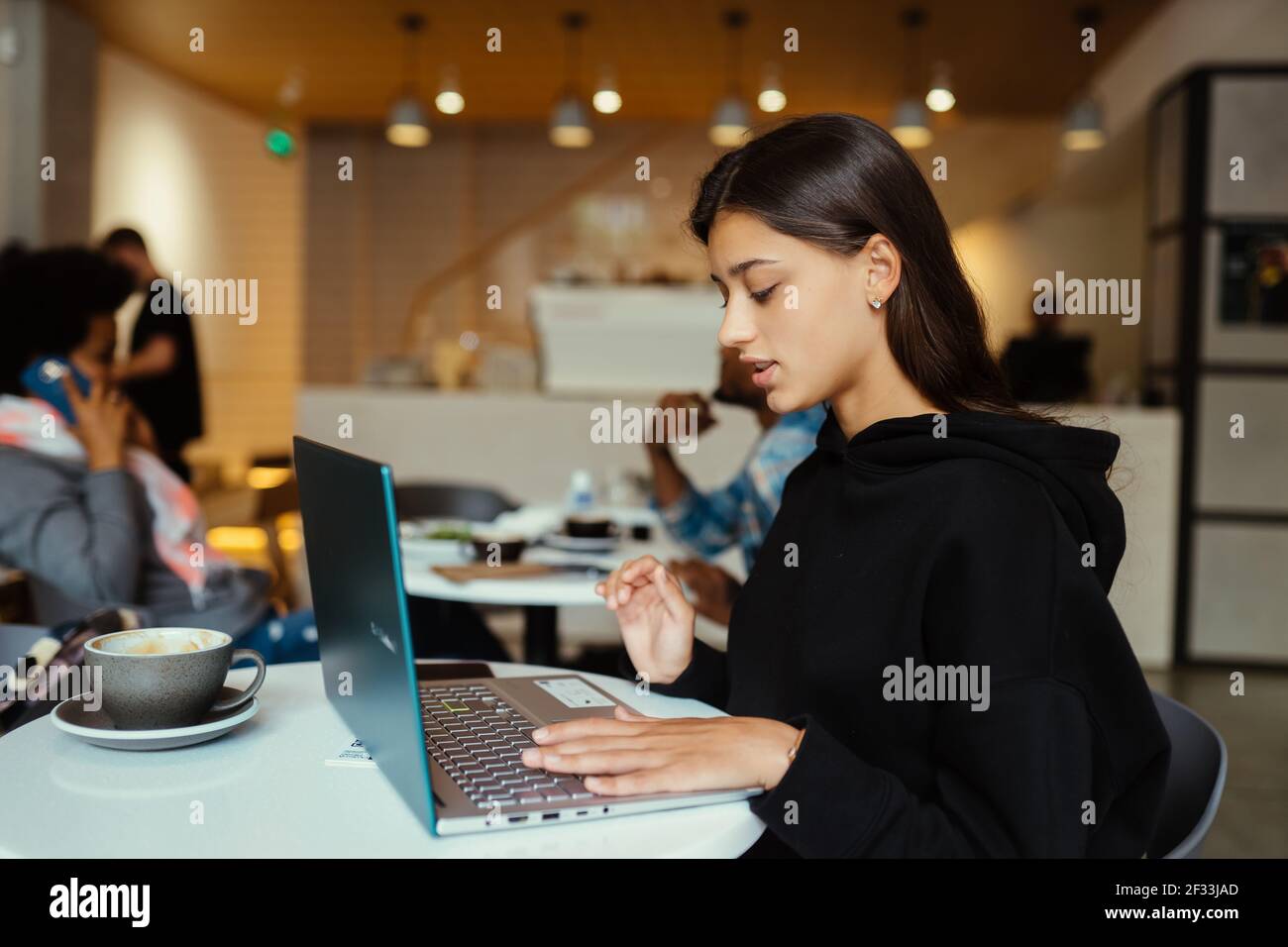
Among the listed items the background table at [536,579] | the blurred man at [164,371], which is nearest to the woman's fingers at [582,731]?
the background table at [536,579]

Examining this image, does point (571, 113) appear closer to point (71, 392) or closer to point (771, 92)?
point (771, 92)

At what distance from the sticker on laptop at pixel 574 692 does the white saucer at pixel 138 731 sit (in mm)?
303

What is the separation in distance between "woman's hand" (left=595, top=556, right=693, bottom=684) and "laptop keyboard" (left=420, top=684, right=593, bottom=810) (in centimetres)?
16

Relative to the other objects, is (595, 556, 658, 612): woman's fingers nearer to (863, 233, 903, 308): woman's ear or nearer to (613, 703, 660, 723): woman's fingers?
(613, 703, 660, 723): woman's fingers

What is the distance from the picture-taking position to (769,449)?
7.47 feet

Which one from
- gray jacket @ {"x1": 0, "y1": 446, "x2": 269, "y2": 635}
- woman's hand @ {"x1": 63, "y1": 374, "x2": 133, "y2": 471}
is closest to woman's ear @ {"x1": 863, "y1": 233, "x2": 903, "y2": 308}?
gray jacket @ {"x1": 0, "y1": 446, "x2": 269, "y2": 635}

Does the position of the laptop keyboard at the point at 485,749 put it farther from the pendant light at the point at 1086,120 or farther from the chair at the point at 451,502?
the pendant light at the point at 1086,120

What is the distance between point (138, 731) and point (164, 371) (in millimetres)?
4122

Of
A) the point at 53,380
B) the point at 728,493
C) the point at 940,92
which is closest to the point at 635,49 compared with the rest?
the point at 940,92

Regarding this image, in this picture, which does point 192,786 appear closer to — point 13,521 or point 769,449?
point 13,521

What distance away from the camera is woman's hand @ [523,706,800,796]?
920 millimetres

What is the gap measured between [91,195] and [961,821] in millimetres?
6605
